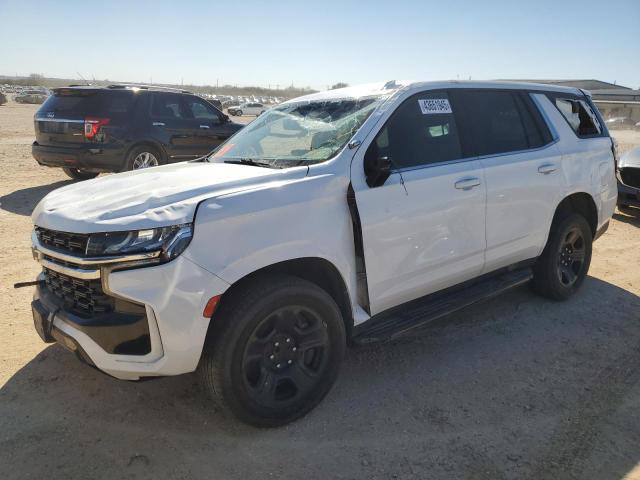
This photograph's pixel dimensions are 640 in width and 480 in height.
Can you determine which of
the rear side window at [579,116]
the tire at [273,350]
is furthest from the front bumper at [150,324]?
the rear side window at [579,116]

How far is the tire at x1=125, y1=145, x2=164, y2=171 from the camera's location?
8.76 meters

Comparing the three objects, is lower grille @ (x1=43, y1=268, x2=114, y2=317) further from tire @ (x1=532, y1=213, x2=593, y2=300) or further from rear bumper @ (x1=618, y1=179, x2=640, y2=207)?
rear bumper @ (x1=618, y1=179, x2=640, y2=207)

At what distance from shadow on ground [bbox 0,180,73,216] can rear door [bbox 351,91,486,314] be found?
6.12m

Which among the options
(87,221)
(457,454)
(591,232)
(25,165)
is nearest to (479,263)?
(457,454)

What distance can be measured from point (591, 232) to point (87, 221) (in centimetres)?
454

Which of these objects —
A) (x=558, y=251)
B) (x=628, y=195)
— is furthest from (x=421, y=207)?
(x=628, y=195)

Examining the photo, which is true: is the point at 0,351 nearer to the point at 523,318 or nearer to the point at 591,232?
the point at 523,318

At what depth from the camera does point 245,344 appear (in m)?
2.69

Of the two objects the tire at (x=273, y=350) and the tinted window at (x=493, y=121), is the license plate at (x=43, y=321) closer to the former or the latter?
the tire at (x=273, y=350)

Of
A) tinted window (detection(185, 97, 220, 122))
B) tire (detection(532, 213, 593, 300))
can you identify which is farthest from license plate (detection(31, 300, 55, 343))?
tinted window (detection(185, 97, 220, 122))

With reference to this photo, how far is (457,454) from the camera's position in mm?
2768

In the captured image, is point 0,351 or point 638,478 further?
point 0,351

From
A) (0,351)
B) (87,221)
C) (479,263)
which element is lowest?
(0,351)

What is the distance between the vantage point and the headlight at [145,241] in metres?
2.44
